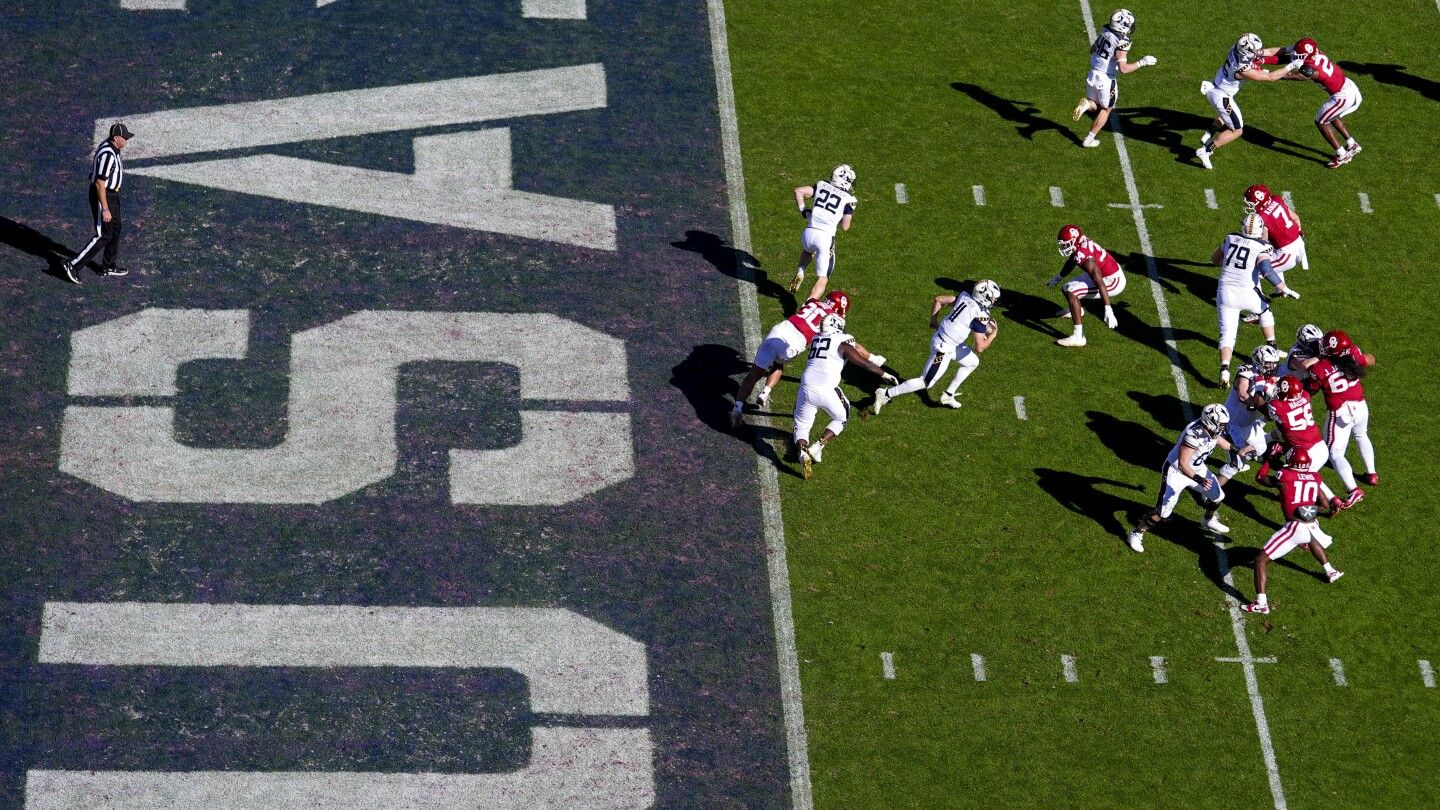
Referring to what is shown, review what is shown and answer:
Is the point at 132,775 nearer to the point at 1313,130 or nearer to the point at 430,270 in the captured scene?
the point at 430,270

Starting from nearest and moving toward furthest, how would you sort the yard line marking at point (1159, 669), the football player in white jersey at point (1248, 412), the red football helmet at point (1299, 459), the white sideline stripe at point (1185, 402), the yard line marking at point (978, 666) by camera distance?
the white sideline stripe at point (1185, 402), the yard line marking at point (978, 666), the yard line marking at point (1159, 669), the red football helmet at point (1299, 459), the football player in white jersey at point (1248, 412)

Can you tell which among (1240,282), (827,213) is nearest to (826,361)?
(827,213)

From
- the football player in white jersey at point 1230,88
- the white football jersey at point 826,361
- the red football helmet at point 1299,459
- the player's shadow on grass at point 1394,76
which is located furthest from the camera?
the player's shadow on grass at point 1394,76

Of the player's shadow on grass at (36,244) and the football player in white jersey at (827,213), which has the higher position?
the football player in white jersey at (827,213)

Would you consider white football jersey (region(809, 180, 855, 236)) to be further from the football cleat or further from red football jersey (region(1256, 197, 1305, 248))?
red football jersey (region(1256, 197, 1305, 248))

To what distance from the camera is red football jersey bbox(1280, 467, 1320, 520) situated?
19.8 metres

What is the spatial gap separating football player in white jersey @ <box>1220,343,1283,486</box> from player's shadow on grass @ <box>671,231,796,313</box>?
5.08m

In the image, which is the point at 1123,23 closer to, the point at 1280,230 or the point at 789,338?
the point at 1280,230

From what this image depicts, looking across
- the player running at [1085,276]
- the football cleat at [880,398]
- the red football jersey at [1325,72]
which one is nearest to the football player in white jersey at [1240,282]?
the player running at [1085,276]

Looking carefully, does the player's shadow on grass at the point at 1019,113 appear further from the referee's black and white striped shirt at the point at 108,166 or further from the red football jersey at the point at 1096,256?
the referee's black and white striped shirt at the point at 108,166

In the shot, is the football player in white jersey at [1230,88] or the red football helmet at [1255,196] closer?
the red football helmet at [1255,196]

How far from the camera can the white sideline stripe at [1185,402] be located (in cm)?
1877

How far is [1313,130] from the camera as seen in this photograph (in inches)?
1011

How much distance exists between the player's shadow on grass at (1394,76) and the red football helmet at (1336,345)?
722 centimetres
